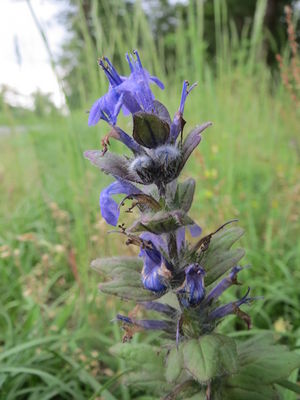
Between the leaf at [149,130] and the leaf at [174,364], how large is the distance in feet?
1.70

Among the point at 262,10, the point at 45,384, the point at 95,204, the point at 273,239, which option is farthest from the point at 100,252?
the point at 262,10

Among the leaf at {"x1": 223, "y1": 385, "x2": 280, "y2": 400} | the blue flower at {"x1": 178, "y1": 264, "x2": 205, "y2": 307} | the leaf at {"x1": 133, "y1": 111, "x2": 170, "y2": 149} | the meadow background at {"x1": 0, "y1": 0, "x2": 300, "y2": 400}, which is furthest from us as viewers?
the meadow background at {"x1": 0, "y1": 0, "x2": 300, "y2": 400}

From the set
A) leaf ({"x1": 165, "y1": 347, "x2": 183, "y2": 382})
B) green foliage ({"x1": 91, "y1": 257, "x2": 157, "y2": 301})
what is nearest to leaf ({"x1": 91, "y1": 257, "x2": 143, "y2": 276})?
green foliage ({"x1": 91, "y1": 257, "x2": 157, "y2": 301})

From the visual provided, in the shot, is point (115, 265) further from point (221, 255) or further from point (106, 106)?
point (106, 106)

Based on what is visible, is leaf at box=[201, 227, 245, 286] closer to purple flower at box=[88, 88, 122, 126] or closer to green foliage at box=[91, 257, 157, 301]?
green foliage at box=[91, 257, 157, 301]

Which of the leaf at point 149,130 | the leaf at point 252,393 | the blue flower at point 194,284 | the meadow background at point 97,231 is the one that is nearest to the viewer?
the leaf at point 149,130

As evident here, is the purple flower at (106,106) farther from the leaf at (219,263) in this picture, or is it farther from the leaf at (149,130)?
the leaf at (219,263)

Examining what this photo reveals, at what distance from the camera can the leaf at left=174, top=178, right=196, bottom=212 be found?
40.4 inches

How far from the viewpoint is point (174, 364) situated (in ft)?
3.33

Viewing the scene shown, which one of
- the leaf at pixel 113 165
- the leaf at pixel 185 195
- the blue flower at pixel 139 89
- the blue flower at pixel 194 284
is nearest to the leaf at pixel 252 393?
the blue flower at pixel 194 284

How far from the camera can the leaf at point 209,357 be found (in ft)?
2.91

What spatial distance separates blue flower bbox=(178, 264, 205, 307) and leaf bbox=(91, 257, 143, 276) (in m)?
0.18

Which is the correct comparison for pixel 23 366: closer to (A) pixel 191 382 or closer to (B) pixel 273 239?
(A) pixel 191 382

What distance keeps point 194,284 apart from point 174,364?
0.21 m
